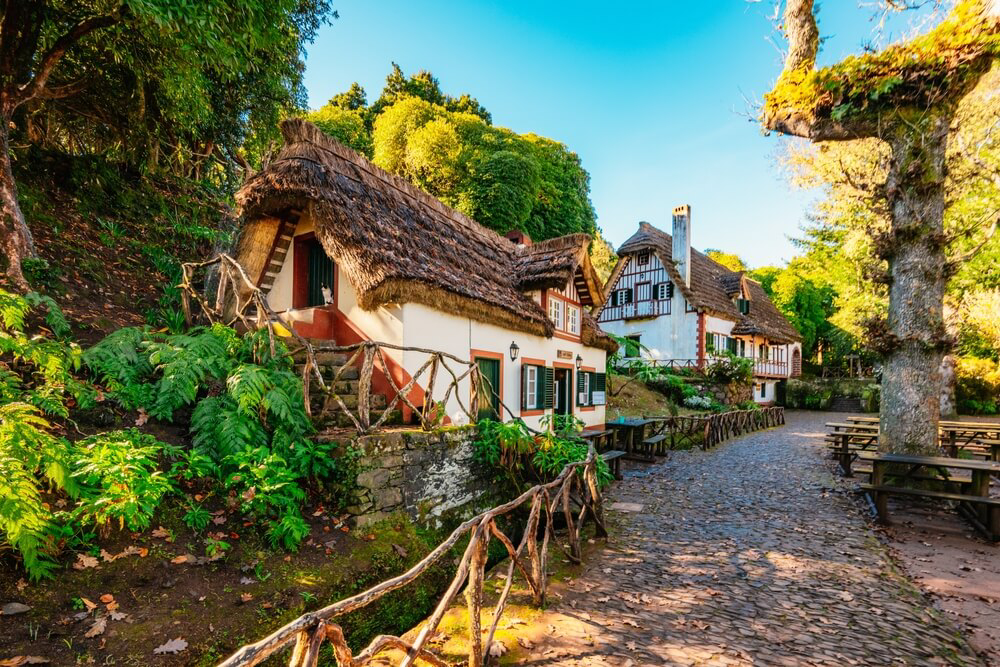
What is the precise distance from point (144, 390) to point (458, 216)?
8.92 meters

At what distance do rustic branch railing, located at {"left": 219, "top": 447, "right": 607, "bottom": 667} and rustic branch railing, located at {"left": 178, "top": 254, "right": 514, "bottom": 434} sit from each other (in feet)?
7.90

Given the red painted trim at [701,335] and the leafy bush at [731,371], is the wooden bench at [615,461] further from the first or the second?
the red painted trim at [701,335]

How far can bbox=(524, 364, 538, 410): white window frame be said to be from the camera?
11773mm

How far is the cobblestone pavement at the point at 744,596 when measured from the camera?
383 centimetres

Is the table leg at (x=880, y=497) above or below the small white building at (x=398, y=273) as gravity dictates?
below

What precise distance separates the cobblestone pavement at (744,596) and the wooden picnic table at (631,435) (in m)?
4.42

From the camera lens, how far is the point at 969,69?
7.33 meters

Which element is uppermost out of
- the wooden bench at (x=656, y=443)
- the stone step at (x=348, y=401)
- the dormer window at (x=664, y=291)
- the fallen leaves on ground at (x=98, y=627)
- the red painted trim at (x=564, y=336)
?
the dormer window at (x=664, y=291)

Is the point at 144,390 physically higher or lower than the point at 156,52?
lower

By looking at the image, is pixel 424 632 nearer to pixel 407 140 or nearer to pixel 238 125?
pixel 238 125

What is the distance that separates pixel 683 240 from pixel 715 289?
17.2ft

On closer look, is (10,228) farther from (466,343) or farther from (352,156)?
(466,343)

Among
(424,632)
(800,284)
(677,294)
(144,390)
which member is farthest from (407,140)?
(800,284)

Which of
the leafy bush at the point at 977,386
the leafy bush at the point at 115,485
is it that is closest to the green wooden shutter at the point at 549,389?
the leafy bush at the point at 115,485
